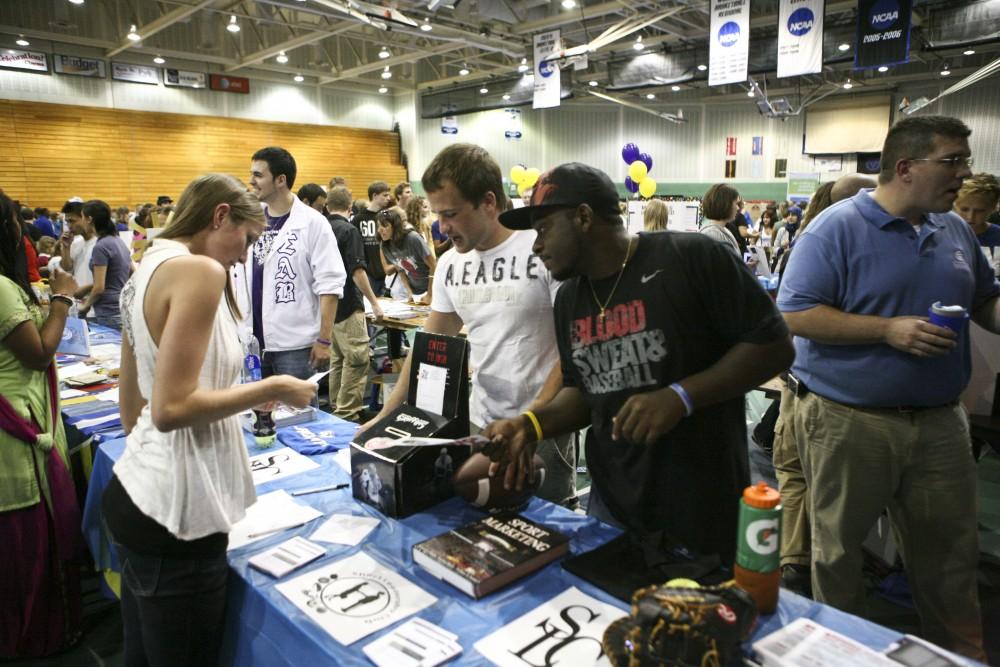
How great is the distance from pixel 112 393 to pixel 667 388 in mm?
2872

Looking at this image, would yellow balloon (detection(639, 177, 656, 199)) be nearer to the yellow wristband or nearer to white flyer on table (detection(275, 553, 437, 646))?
the yellow wristband

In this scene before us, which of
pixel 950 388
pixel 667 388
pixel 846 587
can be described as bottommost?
pixel 846 587

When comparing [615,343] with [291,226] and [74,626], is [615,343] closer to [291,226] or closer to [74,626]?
[291,226]

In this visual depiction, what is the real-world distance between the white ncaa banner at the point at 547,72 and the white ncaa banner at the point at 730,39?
3.29 meters

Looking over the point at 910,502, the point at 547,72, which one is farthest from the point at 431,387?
the point at 547,72

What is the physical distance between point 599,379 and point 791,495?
186 centimetres

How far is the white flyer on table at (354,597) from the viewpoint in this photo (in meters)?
1.20

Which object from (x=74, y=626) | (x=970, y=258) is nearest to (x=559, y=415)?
(x=970, y=258)

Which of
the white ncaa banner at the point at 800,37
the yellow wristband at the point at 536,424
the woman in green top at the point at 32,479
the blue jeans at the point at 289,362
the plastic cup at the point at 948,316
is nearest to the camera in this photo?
the yellow wristband at the point at 536,424

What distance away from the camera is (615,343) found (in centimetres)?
144

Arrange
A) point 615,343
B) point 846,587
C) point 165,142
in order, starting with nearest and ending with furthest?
point 615,343
point 846,587
point 165,142

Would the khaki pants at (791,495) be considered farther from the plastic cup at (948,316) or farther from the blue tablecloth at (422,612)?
the blue tablecloth at (422,612)

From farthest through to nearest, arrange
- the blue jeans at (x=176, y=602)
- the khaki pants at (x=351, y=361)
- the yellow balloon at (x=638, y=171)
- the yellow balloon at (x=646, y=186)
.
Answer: the yellow balloon at (x=646, y=186) → the yellow balloon at (x=638, y=171) → the khaki pants at (x=351, y=361) → the blue jeans at (x=176, y=602)

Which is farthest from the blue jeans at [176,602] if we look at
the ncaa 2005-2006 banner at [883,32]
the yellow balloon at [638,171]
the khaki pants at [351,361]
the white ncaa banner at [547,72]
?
the white ncaa banner at [547,72]
